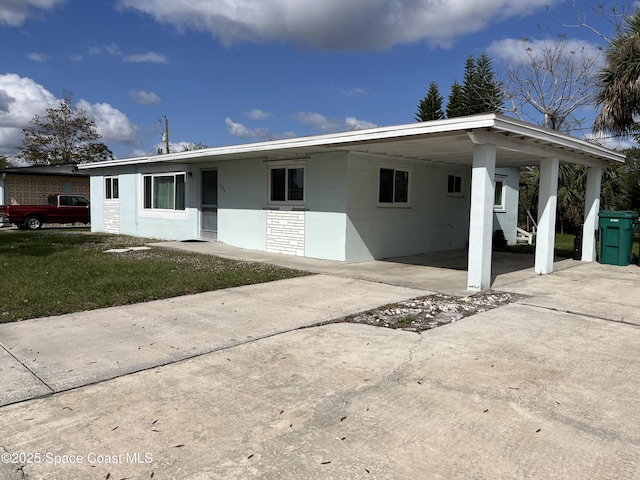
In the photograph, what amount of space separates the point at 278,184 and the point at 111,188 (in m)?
10.2

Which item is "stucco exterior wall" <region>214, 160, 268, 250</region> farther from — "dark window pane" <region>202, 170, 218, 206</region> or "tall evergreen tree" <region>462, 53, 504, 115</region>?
"tall evergreen tree" <region>462, 53, 504, 115</region>

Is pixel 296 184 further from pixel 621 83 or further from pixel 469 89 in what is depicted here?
pixel 469 89

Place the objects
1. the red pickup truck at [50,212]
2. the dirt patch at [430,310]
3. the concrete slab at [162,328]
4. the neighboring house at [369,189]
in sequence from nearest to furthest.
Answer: the concrete slab at [162,328] < the dirt patch at [430,310] < the neighboring house at [369,189] < the red pickup truck at [50,212]

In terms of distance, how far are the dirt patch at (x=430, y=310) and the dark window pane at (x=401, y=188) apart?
5.05 metres

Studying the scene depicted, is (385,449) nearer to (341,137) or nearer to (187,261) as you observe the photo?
(341,137)

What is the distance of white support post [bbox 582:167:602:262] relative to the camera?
12258mm

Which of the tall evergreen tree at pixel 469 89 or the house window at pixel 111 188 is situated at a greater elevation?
the tall evergreen tree at pixel 469 89

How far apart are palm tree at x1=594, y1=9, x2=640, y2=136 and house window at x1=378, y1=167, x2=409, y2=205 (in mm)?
7496

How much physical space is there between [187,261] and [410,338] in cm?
709

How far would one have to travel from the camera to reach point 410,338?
5.26 meters

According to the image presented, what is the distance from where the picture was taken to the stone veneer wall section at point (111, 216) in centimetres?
1922

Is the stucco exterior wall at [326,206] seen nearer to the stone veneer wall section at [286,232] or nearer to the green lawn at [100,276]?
the stone veneer wall section at [286,232]

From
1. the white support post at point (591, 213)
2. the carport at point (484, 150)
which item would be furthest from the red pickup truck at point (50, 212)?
the white support post at point (591, 213)

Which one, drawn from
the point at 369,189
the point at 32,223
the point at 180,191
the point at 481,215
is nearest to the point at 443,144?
the point at 481,215
